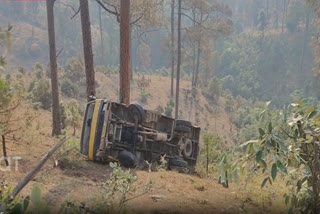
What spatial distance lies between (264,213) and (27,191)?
381cm

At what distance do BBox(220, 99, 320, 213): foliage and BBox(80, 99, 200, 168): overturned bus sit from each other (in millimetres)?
5385

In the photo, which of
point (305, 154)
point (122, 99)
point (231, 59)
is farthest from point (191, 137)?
point (231, 59)

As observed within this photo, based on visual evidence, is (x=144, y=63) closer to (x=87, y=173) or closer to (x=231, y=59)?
(x=231, y=59)

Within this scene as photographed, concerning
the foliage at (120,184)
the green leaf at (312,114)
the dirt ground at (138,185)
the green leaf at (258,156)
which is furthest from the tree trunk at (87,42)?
the green leaf at (258,156)

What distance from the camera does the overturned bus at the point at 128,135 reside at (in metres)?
9.91

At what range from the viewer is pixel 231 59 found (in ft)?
→ 258

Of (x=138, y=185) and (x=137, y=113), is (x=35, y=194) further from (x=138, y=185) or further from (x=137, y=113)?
(x=137, y=113)

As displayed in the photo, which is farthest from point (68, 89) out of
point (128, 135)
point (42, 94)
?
point (128, 135)

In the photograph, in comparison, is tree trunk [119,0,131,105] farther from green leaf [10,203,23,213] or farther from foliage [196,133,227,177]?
green leaf [10,203,23,213]

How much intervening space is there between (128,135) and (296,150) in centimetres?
621

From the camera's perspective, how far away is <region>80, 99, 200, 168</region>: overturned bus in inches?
390

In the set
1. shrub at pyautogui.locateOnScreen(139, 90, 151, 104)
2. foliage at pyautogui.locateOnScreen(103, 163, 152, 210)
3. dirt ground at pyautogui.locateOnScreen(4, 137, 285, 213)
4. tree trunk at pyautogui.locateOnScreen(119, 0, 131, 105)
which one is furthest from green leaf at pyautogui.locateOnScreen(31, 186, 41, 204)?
shrub at pyautogui.locateOnScreen(139, 90, 151, 104)

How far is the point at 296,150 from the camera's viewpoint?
4879 mm

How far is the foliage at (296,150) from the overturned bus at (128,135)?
17.7 feet
